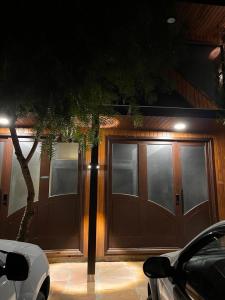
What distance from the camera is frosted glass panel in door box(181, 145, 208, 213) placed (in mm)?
5730

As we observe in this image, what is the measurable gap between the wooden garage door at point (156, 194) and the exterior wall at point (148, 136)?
5.8 inches

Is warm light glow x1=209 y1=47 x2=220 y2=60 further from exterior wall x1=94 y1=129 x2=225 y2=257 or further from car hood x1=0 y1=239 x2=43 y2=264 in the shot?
car hood x1=0 y1=239 x2=43 y2=264

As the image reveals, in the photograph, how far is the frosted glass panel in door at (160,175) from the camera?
18.5ft

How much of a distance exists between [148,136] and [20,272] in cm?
468

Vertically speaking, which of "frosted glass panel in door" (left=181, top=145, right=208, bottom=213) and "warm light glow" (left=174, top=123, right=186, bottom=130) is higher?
"warm light glow" (left=174, top=123, right=186, bottom=130)

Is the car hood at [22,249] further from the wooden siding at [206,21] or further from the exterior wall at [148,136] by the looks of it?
the wooden siding at [206,21]

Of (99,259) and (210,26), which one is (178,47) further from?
(210,26)

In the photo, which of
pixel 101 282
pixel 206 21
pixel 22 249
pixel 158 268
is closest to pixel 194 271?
pixel 158 268

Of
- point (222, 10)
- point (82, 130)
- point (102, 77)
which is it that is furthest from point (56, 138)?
point (222, 10)

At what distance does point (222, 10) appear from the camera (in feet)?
17.4

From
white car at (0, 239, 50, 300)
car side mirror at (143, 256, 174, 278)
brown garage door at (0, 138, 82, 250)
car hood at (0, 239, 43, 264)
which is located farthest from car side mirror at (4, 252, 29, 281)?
brown garage door at (0, 138, 82, 250)

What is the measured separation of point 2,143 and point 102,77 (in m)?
4.31

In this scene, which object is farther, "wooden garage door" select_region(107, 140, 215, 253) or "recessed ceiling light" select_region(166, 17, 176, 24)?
"wooden garage door" select_region(107, 140, 215, 253)

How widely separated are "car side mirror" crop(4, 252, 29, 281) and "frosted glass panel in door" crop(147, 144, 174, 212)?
4435mm
